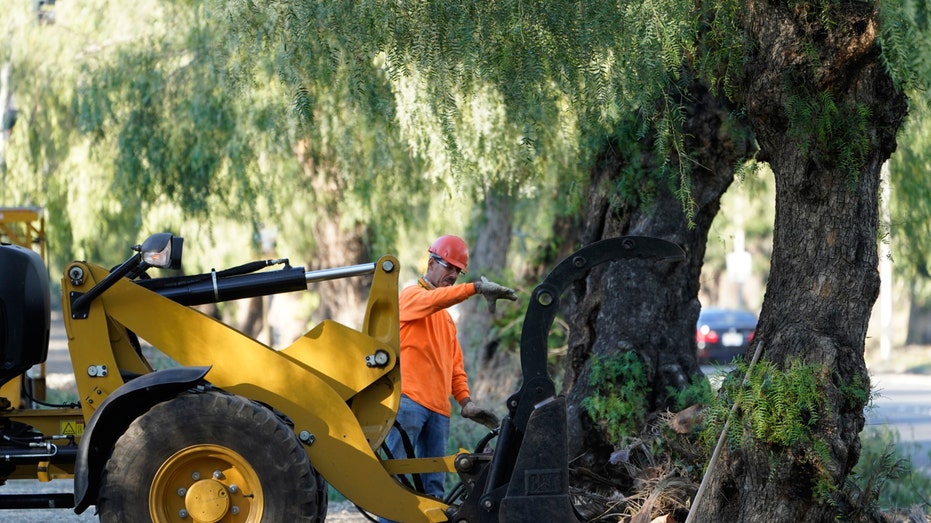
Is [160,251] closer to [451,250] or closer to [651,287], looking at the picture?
[451,250]

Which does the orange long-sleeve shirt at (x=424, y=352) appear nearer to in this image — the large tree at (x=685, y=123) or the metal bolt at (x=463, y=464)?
the metal bolt at (x=463, y=464)

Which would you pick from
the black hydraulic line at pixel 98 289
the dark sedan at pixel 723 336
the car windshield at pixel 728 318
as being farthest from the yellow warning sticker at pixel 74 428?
the car windshield at pixel 728 318

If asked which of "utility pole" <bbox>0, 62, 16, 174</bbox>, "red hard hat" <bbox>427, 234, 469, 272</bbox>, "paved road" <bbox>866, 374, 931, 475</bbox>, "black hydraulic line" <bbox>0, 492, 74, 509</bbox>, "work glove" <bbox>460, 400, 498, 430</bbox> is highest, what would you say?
"utility pole" <bbox>0, 62, 16, 174</bbox>

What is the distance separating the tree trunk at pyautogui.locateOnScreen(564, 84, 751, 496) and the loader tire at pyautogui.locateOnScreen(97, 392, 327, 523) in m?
2.68

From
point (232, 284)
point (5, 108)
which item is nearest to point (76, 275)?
point (232, 284)

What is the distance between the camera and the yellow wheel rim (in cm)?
542

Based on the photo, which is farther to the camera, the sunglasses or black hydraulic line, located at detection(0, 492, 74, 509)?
the sunglasses

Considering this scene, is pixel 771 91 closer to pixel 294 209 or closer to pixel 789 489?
Answer: pixel 789 489

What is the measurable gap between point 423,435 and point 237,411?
1473 millimetres

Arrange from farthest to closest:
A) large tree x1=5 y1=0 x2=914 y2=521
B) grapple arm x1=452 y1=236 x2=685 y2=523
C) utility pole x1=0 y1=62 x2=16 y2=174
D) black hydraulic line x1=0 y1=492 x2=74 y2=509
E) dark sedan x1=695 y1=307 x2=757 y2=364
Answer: dark sedan x1=695 y1=307 x2=757 y2=364 → utility pole x1=0 y1=62 x2=16 y2=174 → large tree x1=5 y1=0 x2=914 y2=521 → black hydraulic line x1=0 y1=492 x2=74 y2=509 → grapple arm x1=452 y1=236 x2=685 y2=523

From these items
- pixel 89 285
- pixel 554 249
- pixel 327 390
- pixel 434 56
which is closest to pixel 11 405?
pixel 89 285

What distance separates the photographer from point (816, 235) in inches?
241

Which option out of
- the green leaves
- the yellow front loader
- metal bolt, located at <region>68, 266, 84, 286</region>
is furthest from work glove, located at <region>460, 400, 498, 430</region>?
metal bolt, located at <region>68, 266, 84, 286</region>

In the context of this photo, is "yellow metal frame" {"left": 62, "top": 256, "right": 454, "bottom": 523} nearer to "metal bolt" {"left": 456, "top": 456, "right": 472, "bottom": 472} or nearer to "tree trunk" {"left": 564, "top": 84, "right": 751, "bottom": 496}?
"metal bolt" {"left": 456, "top": 456, "right": 472, "bottom": 472}
